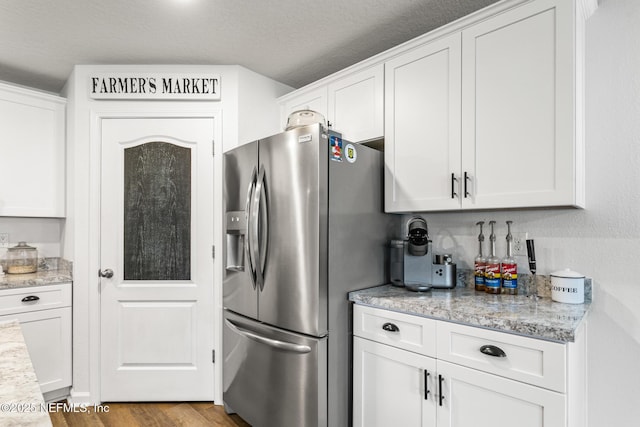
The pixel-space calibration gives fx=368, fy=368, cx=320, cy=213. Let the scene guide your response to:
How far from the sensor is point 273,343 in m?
2.01

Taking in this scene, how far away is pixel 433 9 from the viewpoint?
2.09m

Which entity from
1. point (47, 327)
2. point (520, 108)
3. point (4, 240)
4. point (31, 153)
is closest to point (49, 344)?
point (47, 327)

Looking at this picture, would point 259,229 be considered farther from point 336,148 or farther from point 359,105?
point 359,105

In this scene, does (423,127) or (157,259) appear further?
(157,259)

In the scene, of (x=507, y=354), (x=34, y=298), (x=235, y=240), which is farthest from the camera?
(x=34, y=298)

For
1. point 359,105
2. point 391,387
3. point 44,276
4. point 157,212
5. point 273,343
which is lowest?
point 391,387

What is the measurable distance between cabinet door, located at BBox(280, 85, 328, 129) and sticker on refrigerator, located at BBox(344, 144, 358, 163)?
0.60m

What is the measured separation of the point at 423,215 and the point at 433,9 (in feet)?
3.99

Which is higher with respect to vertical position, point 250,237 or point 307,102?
point 307,102

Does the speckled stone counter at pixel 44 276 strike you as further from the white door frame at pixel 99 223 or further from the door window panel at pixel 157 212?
the door window panel at pixel 157 212

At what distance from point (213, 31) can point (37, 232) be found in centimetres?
235

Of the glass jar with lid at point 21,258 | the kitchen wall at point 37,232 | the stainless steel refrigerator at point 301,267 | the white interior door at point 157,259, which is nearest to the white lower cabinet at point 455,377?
the stainless steel refrigerator at point 301,267

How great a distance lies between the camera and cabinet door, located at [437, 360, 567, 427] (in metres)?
1.28

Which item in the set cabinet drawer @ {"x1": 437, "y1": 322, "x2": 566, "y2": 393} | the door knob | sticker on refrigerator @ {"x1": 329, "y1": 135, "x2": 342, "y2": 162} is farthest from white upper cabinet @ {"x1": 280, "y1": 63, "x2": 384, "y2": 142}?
the door knob
